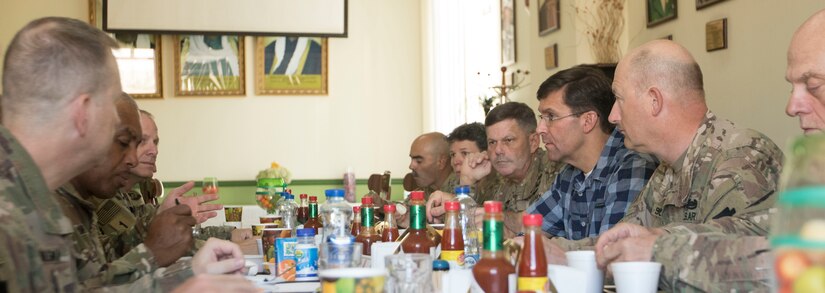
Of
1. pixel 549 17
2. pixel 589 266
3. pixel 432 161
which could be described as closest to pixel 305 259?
pixel 589 266

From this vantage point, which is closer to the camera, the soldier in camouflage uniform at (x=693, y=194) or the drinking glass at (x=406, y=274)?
the drinking glass at (x=406, y=274)

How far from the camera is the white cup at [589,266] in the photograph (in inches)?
71.9

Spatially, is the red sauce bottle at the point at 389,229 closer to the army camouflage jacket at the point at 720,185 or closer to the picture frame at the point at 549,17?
the army camouflage jacket at the point at 720,185

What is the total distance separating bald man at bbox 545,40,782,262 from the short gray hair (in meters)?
1.23

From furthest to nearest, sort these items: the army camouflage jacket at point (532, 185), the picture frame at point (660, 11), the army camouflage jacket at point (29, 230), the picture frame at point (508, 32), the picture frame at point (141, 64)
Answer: the picture frame at point (141, 64), the picture frame at point (508, 32), the picture frame at point (660, 11), the army camouflage jacket at point (532, 185), the army camouflage jacket at point (29, 230)

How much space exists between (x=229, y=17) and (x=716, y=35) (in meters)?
5.90

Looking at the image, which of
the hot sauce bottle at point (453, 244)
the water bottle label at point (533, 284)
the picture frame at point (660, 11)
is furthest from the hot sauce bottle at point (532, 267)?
the picture frame at point (660, 11)

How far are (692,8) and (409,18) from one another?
17.2ft

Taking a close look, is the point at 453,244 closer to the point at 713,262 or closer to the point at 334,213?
the point at 713,262

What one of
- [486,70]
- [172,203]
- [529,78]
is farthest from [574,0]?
[172,203]

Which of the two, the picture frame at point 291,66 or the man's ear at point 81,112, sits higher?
the picture frame at point 291,66

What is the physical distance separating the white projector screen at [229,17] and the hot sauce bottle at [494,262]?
781cm

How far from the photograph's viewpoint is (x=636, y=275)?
64.8 inches

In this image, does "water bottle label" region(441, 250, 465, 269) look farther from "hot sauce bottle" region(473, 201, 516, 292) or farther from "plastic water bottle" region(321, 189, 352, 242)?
"plastic water bottle" region(321, 189, 352, 242)
